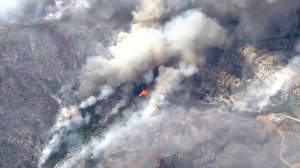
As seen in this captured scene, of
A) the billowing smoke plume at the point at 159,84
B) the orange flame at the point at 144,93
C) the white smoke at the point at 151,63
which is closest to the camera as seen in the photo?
the billowing smoke plume at the point at 159,84

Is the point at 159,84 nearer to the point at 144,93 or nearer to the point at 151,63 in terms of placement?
the point at 144,93

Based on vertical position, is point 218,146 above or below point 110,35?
below

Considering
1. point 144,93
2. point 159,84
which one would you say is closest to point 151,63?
point 159,84

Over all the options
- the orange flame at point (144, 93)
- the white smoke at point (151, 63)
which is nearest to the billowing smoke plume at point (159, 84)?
the white smoke at point (151, 63)

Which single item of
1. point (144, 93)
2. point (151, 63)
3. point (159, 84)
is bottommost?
point (144, 93)

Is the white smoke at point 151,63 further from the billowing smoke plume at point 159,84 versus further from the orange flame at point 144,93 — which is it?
the orange flame at point 144,93

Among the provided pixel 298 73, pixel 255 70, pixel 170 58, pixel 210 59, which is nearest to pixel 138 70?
pixel 170 58

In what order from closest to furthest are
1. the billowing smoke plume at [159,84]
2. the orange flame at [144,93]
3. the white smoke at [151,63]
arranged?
the billowing smoke plume at [159,84]
the white smoke at [151,63]
the orange flame at [144,93]

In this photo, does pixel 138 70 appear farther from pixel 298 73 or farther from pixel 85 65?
pixel 298 73
